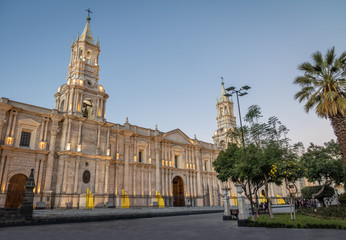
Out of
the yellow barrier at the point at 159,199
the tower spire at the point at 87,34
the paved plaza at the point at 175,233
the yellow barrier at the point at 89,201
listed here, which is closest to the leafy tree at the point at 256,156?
the paved plaza at the point at 175,233

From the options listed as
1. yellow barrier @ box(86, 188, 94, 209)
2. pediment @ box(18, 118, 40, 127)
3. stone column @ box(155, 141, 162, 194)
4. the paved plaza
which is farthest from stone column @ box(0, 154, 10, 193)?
stone column @ box(155, 141, 162, 194)

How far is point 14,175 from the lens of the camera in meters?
23.1

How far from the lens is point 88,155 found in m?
27.0

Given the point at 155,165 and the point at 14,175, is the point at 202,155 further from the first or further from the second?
the point at 14,175

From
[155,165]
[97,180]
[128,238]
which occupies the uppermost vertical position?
[155,165]

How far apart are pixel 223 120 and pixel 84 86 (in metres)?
30.6

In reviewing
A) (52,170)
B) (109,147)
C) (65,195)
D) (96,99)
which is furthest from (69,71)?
(65,195)

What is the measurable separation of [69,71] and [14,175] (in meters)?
15.7

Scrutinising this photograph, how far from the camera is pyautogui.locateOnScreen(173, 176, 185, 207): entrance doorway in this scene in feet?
118

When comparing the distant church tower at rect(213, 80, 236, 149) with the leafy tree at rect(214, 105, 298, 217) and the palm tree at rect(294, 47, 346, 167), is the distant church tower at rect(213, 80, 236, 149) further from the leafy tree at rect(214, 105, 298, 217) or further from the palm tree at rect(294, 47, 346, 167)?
the palm tree at rect(294, 47, 346, 167)

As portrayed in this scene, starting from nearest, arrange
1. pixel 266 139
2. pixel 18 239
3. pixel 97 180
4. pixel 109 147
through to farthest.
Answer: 1. pixel 18 239
2. pixel 266 139
3. pixel 97 180
4. pixel 109 147

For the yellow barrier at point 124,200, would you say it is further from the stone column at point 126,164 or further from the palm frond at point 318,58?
the palm frond at point 318,58

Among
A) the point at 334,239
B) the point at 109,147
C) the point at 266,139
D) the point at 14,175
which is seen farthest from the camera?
the point at 109,147

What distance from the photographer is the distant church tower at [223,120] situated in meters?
48.9
